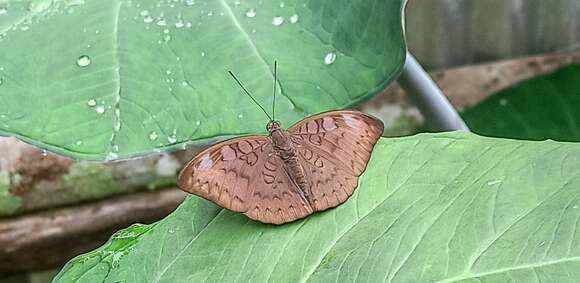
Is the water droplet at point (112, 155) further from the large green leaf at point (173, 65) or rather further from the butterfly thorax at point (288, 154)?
the butterfly thorax at point (288, 154)

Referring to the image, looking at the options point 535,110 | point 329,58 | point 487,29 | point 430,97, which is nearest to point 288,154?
point 329,58

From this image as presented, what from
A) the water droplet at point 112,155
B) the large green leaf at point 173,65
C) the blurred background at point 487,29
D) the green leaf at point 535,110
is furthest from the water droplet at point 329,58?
the blurred background at point 487,29

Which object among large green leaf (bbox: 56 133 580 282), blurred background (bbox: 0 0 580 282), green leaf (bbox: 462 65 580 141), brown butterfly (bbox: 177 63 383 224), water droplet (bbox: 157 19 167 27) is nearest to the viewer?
large green leaf (bbox: 56 133 580 282)

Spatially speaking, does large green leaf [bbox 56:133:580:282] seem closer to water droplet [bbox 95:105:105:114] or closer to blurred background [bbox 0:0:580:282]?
water droplet [bbox 95:105:105:114]

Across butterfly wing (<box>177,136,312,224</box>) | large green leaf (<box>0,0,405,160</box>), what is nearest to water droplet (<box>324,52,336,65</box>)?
large green leaf (<box>0,0,405,160</box>)

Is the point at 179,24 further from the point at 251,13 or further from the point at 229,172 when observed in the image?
the point at 229,172

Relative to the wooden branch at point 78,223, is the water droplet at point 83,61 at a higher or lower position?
higher
